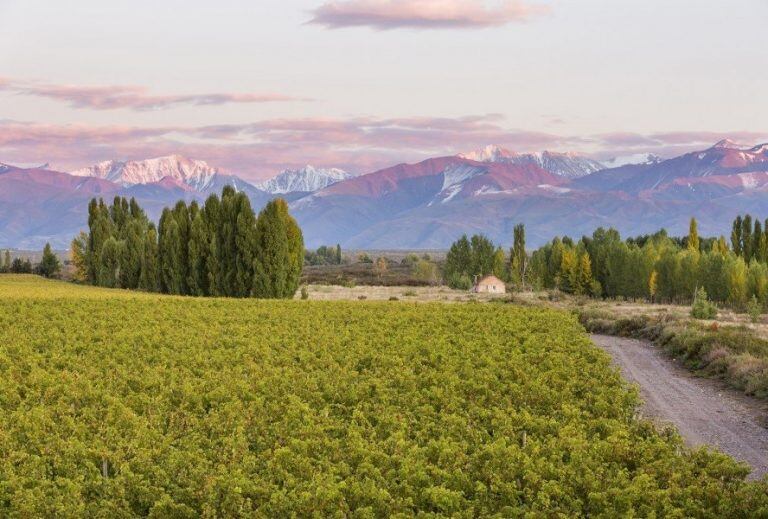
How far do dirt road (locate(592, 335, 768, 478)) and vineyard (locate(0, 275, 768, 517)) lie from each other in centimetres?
322

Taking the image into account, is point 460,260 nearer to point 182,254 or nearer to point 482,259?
point 482,259

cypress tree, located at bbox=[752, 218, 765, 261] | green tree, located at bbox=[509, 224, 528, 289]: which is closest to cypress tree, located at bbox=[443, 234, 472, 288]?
green tree, located at bbox=[509, 224, 528, 289]

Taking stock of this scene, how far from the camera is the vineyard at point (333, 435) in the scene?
492 inches

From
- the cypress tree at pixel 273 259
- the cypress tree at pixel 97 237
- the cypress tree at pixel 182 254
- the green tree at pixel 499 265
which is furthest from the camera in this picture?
the green tree at pixel 499 265

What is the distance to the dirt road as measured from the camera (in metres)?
23.1

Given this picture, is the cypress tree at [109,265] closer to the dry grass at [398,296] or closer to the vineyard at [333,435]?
the dry grass at [398,296]

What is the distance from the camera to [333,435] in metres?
16.2

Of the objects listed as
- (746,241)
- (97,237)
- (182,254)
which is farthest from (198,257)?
(746,241)

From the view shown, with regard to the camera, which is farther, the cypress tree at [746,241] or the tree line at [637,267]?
the cypress tree at [746,241]

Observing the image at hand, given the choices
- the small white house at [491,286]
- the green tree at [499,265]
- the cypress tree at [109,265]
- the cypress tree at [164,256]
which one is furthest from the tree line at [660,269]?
the cypress tree at [109,265]

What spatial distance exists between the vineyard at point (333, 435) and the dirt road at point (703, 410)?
10.6 feet

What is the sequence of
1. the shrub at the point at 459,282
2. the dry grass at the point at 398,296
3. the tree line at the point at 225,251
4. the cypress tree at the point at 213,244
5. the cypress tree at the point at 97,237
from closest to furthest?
the tree line at the point at 225,251
the cypress tree at the point at 213,244
the dry grass at the point at 398,296
the cypress tree at the point at 97,237
the shrub at the point at 459,282

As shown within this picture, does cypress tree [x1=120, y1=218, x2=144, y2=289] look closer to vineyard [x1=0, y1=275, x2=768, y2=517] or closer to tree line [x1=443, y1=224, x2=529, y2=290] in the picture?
vineyard [x1=0, y1=275, x2=768, y2=517]

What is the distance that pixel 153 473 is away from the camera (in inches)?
543
